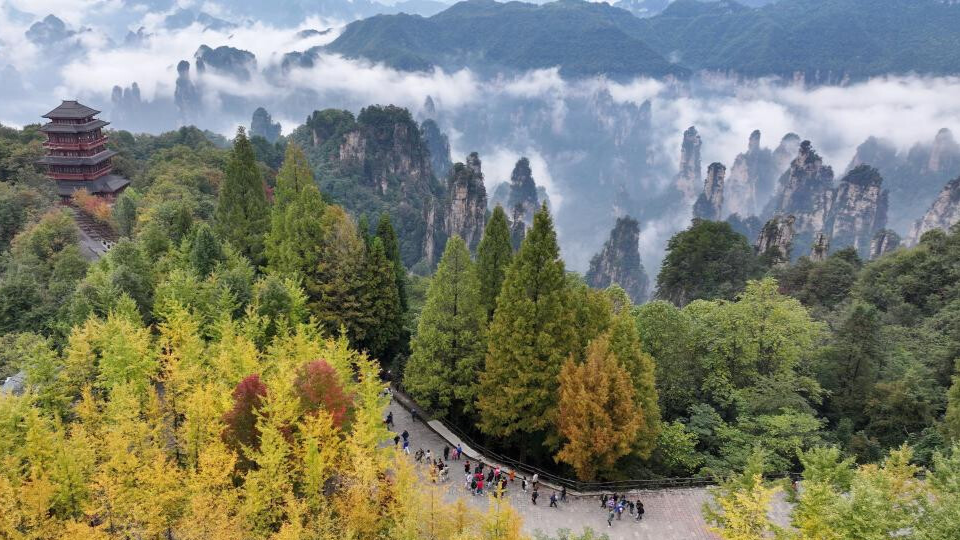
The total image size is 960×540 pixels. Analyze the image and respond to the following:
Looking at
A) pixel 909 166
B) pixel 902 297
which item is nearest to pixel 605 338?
pixel 902 297

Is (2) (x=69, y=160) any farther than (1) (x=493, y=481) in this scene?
Yes

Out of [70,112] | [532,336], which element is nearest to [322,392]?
[532,336]

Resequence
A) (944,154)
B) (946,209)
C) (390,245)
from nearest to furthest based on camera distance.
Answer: (390,245) < (946,209) < (944,154)

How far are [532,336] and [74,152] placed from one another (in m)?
55.6

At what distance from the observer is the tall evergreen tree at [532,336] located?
2564 centimetres

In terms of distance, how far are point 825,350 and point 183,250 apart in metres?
35.6

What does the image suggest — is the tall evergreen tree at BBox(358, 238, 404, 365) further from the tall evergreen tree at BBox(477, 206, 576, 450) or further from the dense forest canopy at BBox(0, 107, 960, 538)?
the tall evergreen tree at BBox(477, 206, 576, 450)

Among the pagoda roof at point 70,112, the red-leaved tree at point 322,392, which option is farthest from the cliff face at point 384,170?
the red-leaved tree at point 322,392

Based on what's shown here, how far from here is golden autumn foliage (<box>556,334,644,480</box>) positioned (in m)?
23.8

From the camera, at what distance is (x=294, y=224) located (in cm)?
3559

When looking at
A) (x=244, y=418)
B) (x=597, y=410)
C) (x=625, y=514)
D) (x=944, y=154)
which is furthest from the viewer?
(x=944, y=154)

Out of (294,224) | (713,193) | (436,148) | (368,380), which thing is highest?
(294,224)

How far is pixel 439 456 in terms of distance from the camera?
2739 centimetres

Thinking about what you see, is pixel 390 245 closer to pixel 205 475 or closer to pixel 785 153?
pixel 205 475
